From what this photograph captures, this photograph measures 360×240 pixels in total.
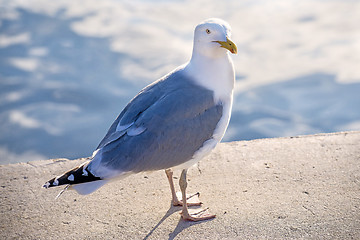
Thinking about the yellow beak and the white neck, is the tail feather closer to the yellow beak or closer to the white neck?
the white neck

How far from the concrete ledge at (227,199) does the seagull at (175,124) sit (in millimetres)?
A: 256

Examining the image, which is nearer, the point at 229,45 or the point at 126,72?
the point at 229,45

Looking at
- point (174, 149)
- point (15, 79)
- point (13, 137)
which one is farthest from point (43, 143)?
point (174, 149)

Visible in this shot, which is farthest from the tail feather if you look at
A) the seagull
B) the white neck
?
the white neck

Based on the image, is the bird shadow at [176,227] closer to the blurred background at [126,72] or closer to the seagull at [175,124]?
the seagull at [175,124]

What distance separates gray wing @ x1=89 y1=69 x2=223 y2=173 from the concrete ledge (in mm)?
487

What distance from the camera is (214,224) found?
3.43 metres

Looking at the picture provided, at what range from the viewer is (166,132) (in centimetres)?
329

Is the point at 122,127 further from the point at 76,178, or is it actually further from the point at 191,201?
the point at 191,201

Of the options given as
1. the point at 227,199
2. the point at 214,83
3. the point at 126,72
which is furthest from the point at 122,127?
the point at 126,72

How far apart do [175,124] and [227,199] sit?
2.67 feet

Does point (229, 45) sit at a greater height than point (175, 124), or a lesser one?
greater

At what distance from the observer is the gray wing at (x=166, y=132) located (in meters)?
3.26

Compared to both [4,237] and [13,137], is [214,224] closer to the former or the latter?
[4,237]
